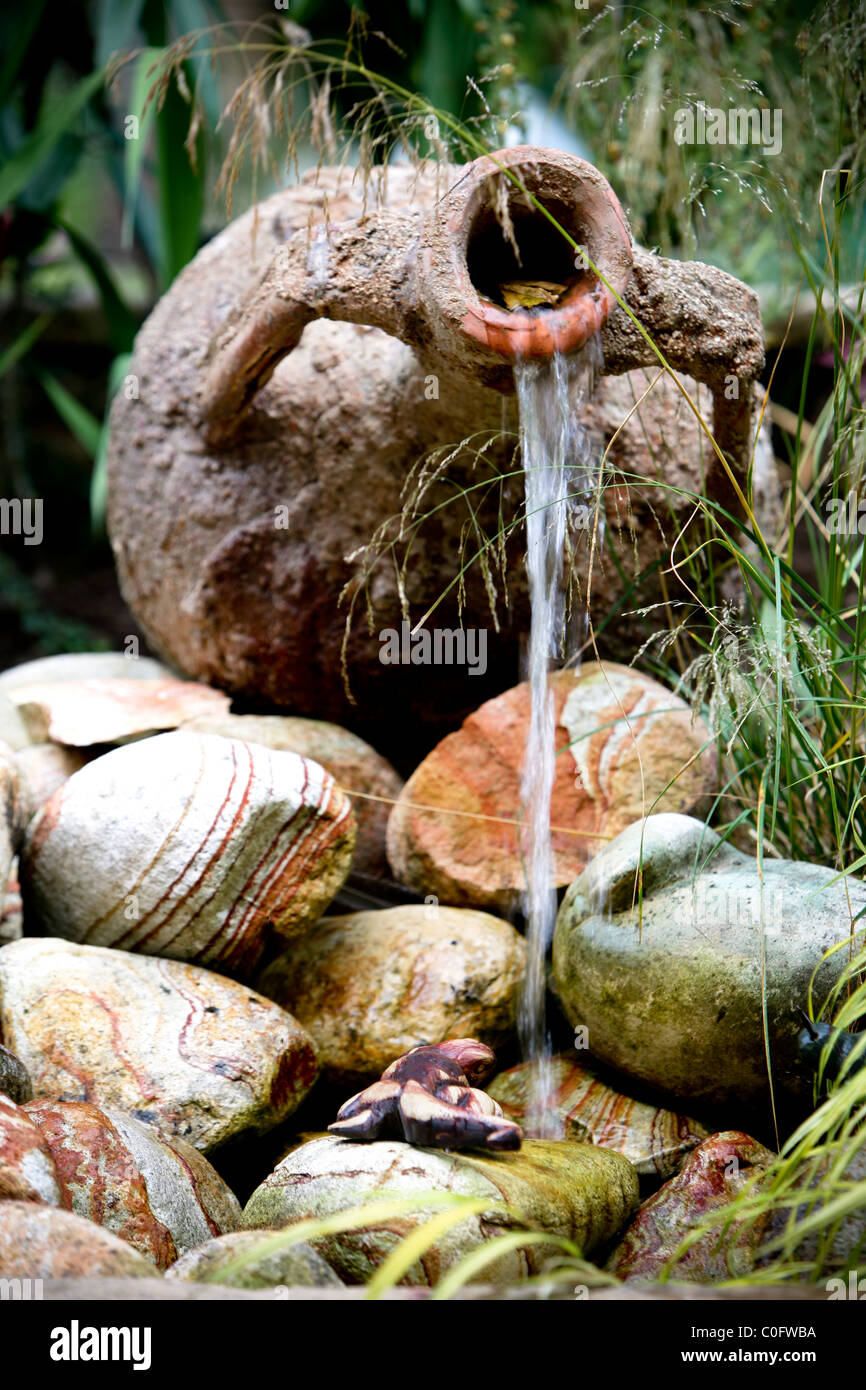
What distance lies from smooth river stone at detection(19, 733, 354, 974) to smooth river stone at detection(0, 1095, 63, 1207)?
626 millimetres

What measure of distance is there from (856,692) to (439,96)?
343 centimetres

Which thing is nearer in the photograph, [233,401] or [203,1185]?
[203,1185]

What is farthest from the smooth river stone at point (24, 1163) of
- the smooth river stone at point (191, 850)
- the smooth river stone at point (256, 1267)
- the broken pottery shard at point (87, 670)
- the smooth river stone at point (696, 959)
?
the broken pottery shard at point (87, 670)

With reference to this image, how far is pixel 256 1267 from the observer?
138cm

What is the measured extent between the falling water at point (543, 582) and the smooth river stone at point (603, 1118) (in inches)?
1.0

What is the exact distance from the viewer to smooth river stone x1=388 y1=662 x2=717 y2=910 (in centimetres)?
256

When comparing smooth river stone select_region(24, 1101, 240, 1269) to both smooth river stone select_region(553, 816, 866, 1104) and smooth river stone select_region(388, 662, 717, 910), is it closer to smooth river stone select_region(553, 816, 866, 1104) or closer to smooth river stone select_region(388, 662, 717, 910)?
smooth river stone select_region(553, 816, 866, 1104)

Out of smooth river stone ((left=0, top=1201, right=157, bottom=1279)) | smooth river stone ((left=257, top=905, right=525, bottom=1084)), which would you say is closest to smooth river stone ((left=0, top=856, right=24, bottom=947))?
smooth river stone ((left=257, top=905, right=525, bottom=1084))

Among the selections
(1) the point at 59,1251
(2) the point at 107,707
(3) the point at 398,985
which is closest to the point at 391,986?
(3) the point at 398,985

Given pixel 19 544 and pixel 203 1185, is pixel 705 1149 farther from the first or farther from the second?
pixel 19 544

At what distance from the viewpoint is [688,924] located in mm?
2068

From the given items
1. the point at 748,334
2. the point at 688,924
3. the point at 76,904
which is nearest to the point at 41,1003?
the point at 76,904

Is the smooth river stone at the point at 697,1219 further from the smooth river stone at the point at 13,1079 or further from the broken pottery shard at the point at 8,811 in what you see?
the broken pottery shard at the point at 8,811

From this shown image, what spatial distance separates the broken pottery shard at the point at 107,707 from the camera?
2.90m
